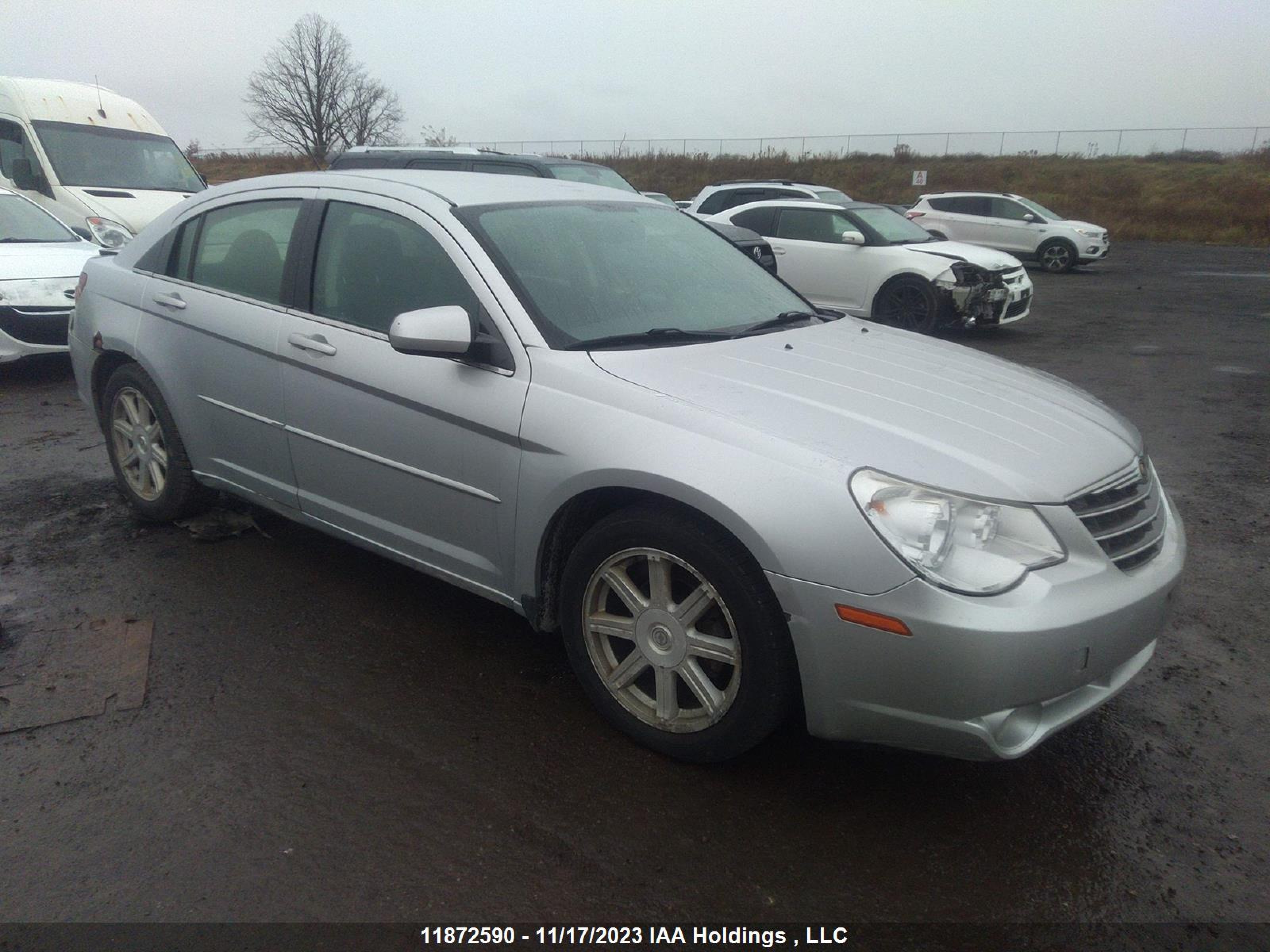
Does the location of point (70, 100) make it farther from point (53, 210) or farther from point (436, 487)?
point (436, 487)

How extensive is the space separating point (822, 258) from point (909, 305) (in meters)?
1.28

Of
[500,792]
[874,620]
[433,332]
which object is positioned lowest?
[500,792]

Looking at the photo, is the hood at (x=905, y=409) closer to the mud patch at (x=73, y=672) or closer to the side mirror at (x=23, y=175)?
the mud patch at (x=73, y=672)

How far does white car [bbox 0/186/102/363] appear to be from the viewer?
7.75 metres

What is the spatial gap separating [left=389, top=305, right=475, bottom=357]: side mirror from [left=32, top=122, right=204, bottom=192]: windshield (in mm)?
9798

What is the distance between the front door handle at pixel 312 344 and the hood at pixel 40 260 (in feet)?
16.9

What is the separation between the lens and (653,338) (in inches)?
132

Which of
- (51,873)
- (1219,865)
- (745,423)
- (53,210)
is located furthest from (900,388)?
(53,210)

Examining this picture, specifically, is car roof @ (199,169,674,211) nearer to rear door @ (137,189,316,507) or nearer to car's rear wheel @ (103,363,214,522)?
rear door @ (137,189,316,507)

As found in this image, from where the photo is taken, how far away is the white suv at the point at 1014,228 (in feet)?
70.1

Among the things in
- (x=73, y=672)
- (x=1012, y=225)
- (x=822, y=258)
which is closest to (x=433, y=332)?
(x=73, y=672)

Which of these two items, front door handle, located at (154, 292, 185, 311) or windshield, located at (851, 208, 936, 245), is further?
windshield, located at (851, 208, 936, 245)

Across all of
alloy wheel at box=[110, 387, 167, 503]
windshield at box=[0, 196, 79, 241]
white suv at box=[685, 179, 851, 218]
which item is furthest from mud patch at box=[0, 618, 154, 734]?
white suv at box=[685, 179, 851, 218]

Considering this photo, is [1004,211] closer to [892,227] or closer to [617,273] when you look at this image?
[892,227]
